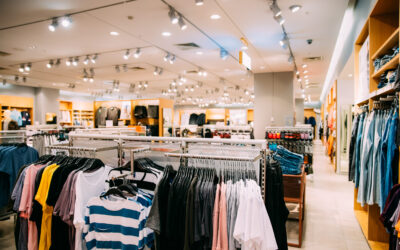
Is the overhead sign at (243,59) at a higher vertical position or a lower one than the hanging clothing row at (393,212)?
higher

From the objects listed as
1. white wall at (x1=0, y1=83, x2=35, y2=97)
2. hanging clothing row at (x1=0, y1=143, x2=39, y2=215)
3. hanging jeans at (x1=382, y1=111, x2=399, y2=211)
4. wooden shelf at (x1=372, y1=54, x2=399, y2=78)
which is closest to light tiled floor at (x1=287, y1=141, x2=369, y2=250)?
hanging jeans at (x1=382, y1=111, x2=399, y2=211)

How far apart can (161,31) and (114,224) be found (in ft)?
13.2

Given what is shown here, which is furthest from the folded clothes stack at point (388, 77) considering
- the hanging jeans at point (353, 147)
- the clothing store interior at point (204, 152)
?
the hanging jeans at point (353, 147)

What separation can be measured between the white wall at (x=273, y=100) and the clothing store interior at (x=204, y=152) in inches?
2.8

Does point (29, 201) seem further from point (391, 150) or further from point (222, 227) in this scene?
point (391, 150)

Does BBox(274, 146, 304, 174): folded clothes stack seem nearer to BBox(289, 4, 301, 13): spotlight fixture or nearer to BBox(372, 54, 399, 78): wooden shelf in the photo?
BBox(372, 54, 399, 78): wooden shelf

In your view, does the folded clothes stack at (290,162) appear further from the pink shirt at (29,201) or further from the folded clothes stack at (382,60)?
the pink shirt at (29,201)

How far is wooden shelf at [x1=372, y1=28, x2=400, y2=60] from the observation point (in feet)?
9.03

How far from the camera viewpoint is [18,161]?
3.43 m

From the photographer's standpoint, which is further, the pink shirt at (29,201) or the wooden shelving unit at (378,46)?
the wooden shelving unit at (378,46)

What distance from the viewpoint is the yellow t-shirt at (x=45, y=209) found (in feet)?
7.97

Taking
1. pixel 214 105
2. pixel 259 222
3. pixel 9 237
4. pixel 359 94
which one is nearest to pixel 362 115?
pixel 359 94

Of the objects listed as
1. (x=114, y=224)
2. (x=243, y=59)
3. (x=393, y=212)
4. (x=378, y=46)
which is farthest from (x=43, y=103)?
(x=393, y=212)

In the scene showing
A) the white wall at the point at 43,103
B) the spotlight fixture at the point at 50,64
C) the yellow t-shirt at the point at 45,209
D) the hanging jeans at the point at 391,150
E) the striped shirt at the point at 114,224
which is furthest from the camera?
the white wall at the point at 43,103
